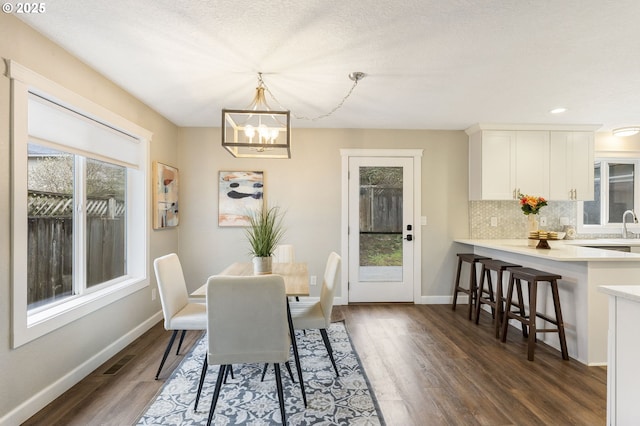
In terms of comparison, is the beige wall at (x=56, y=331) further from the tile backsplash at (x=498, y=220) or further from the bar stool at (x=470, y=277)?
the tile backsplash at (x=498, y=220)

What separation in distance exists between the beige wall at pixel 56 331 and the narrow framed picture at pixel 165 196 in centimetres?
64

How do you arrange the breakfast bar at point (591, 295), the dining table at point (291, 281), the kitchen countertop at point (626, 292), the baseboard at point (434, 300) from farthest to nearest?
the baseboard at point (434, 300) → the breakfast bar at point (591, 295) → the dining table at point (291, 281) → the kitchen countertop at point (626, 292)

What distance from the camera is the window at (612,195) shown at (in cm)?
455

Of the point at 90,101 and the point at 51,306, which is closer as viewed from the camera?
the point at 51,306

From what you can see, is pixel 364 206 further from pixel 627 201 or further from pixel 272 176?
pixel 627 201

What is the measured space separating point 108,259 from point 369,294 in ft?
9.89

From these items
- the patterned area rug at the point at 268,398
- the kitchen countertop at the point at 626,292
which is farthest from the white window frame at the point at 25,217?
the kitchen countertop at the point at 626,292

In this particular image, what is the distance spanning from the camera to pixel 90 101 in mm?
2467

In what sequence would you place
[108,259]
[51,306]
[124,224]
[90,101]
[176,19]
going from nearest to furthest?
[176,19] < [51,306] < [90,101] < [108,259] < [124,224]

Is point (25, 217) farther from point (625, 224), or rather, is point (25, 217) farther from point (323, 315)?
point (625, 224)

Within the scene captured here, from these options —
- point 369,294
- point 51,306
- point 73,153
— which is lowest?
point 369,294

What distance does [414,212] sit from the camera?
4.30 metres

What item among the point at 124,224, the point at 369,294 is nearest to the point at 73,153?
the point at 124,224

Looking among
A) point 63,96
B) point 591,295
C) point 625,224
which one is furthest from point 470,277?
point 63,96
